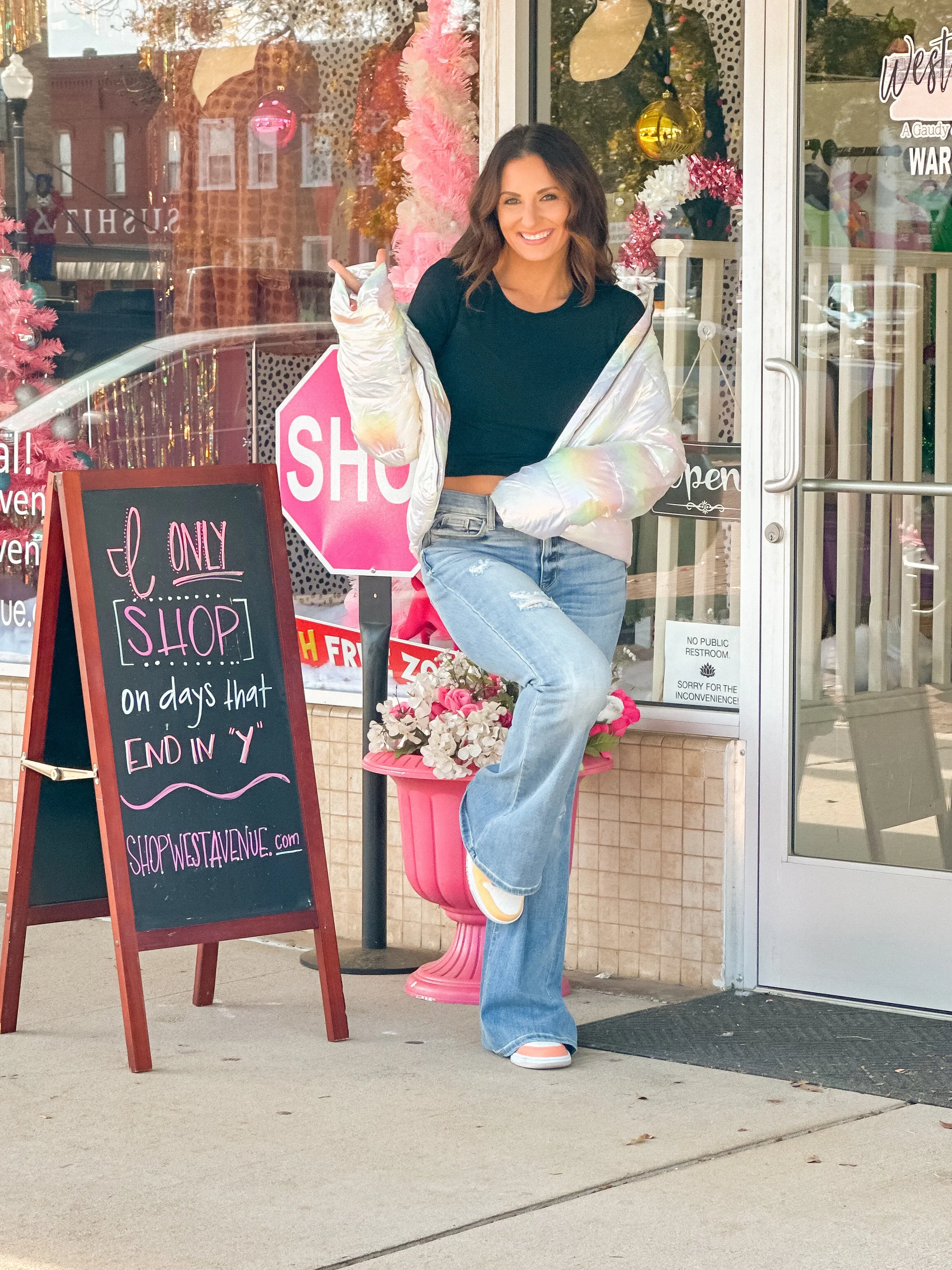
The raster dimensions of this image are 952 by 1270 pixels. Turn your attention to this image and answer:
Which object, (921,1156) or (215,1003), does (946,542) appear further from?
(215,1003)

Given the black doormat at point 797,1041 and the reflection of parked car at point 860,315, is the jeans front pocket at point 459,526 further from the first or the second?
the black doormat at point 797,1041

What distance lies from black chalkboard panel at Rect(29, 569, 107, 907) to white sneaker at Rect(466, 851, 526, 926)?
933 millimetres

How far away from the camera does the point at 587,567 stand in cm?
411

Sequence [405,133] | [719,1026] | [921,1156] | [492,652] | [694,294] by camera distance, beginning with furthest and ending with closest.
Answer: [405,133], [694,294], [719,1026], [492,652], [921,1156]

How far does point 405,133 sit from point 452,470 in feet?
4.86

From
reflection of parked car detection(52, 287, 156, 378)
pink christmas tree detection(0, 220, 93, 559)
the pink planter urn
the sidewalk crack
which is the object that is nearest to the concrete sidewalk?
the sidewalk crack

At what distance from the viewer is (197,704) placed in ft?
13.6

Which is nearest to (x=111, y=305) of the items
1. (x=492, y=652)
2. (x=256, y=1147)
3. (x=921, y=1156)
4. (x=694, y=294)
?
(x=694, y=294)

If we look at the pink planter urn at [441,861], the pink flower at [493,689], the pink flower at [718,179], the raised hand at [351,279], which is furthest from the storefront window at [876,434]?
the raised hand at [351,279]

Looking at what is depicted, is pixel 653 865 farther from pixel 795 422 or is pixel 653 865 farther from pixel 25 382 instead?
pixel 25 382

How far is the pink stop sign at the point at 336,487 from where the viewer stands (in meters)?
4.99

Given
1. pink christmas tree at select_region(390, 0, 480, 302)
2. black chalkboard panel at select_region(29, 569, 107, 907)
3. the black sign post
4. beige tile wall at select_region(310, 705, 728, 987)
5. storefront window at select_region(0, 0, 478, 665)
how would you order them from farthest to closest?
storefront window at select_region(0, 0, 478, 665), pink christmas tree at select_region(390, 0, 480, 302), the black sign post, beige tile wall at select_region(310, 705, 728, 987), black chalkboard panel at select_region(29, 569, 107, 907)

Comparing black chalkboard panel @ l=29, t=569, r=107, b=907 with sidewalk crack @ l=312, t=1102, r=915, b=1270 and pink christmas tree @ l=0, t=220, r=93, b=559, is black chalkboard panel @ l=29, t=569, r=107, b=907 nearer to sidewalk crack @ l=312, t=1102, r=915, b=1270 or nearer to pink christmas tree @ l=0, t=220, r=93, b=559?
sidewalk crack @ l=312, t=1102, r=915, b=1270

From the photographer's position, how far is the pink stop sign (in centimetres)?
499
